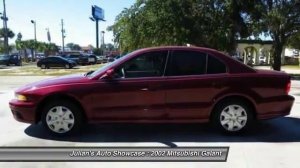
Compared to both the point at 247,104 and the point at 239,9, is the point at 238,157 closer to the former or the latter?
the point at 247,104

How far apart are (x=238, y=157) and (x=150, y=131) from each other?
2.15 metres

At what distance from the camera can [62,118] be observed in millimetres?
7461

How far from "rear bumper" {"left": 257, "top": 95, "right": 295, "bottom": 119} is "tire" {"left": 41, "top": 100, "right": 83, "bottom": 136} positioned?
10.0 ft

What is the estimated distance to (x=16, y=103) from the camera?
25.0ft

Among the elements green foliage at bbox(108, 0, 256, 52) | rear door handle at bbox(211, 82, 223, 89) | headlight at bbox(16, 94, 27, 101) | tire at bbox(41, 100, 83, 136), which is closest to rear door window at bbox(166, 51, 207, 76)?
rear door handle at bbox(211, 82, 223, 89)

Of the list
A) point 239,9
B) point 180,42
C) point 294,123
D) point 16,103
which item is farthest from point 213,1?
point 16,103

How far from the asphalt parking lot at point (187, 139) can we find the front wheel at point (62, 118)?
0.15m

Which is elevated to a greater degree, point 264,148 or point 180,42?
point 180,42

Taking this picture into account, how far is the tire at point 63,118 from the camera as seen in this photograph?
742 cm

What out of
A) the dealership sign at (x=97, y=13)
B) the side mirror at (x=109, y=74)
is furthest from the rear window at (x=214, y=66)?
the dealership sign at (x=97, y=13)

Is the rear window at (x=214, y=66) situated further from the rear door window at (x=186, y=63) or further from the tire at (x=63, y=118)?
the tire at (x=63, y=118)

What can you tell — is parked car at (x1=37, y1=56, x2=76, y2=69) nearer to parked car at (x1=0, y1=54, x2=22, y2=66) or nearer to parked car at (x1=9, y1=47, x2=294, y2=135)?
parked car at (x1=0, y1=54, x2=22, y2=66)

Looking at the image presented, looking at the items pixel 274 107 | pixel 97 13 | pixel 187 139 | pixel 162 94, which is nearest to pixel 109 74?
pixel 162 94

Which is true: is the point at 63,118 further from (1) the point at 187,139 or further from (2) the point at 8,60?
(2) the point at 8,60
